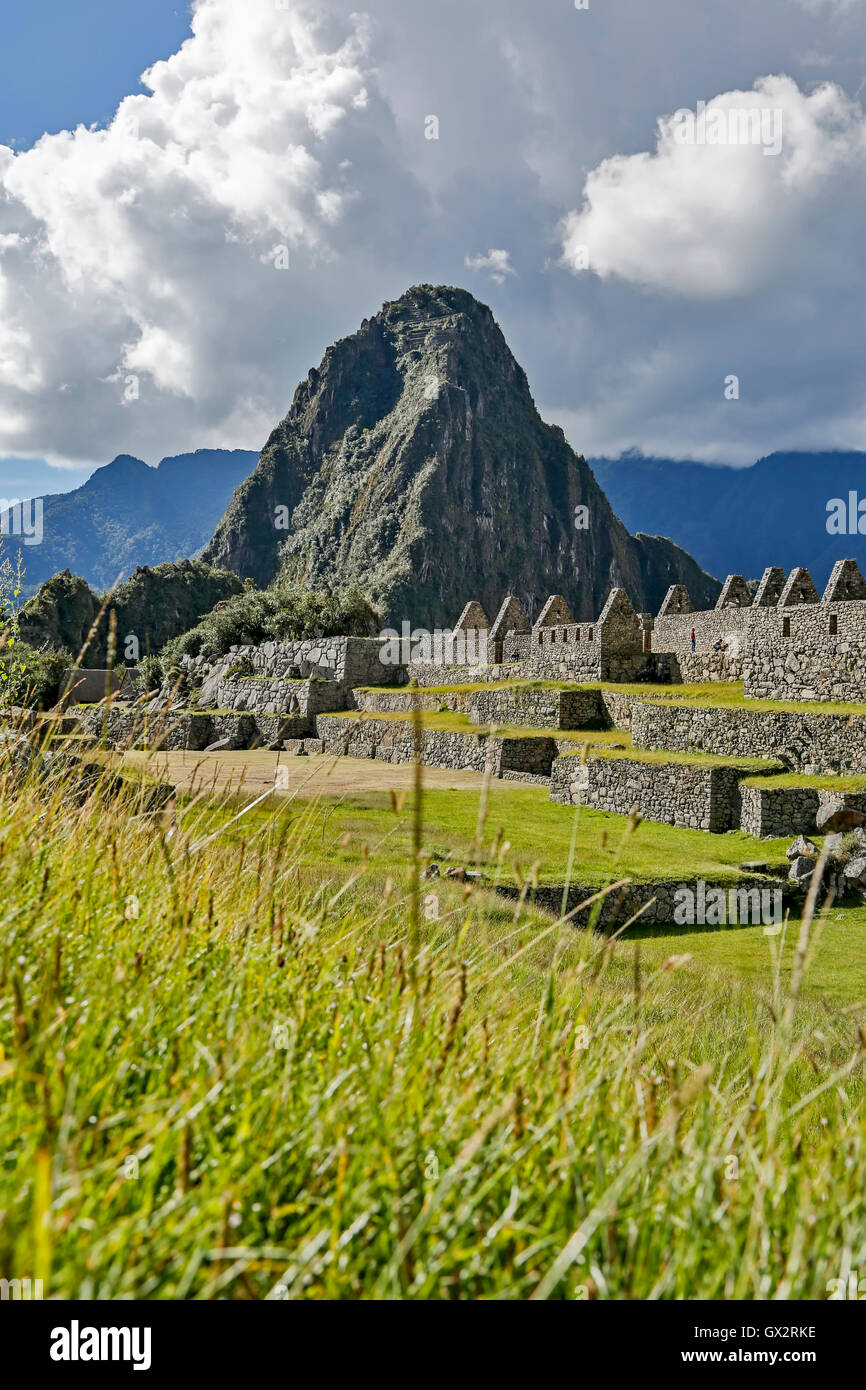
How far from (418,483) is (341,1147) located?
6198 inches

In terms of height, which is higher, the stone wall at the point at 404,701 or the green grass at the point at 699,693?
the green grass at the point at 699,693

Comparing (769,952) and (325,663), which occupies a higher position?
(325,663)

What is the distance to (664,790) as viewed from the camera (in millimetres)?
14422

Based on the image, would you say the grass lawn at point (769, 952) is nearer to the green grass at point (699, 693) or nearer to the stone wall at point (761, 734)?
the stone wall at point (761, 734)

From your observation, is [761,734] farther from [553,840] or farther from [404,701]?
[404,701]

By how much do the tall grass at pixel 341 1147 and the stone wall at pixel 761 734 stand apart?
13368 millimetres

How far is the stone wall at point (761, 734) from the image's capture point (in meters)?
13.8

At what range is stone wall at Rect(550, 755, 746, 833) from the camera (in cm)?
1365

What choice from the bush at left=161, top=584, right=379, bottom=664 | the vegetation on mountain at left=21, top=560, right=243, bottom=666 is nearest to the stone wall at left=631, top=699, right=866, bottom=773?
the bush at left=161, top=584, right=379, bottom=664

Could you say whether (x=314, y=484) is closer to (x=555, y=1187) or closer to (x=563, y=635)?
(x=563, y=635)

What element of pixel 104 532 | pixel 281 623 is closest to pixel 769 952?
pixel 281 623

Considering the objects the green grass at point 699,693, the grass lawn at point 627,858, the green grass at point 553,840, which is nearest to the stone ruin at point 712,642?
the green grass at point 699,693

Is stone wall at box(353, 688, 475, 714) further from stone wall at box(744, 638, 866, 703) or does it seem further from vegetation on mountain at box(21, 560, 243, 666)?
vegetation on mountain at box(21, 560, 243, 666)
